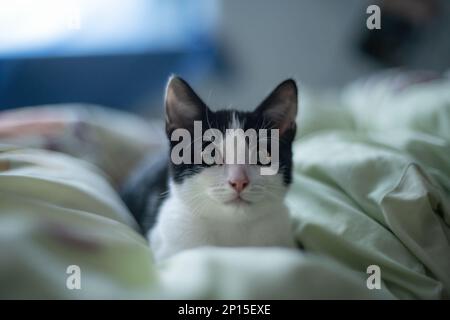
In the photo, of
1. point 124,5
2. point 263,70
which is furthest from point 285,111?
point 263,70

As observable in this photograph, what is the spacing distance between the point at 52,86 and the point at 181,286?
1.80m

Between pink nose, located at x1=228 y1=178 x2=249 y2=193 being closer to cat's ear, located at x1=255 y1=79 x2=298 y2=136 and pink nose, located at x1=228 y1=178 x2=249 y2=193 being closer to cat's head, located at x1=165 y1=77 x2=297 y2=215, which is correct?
cat's head, located at x1=165 y1=77 x2=297 y2=215

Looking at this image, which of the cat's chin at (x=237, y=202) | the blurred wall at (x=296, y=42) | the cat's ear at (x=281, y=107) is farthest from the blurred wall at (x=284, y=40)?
the cat's chin at (x=237, y=202)

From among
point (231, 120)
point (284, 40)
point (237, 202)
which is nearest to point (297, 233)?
point (237, 202)

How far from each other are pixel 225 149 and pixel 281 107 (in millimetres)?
159

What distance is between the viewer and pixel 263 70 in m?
2.64

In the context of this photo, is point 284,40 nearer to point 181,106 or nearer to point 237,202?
point 181,106

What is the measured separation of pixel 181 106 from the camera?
34.8 inches

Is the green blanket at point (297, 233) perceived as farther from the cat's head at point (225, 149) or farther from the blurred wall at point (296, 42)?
the blurred wall at point (296, 42)

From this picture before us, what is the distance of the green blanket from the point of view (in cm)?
58

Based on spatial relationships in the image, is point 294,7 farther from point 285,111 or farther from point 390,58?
point 285,111

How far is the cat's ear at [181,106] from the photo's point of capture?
2.81 ft

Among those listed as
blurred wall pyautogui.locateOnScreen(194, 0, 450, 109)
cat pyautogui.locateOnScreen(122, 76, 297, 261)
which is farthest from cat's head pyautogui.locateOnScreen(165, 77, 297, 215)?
blurred wall pyautogui.locateOnScreen(194, 0, 450, 109)

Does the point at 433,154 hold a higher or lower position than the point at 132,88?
lower
